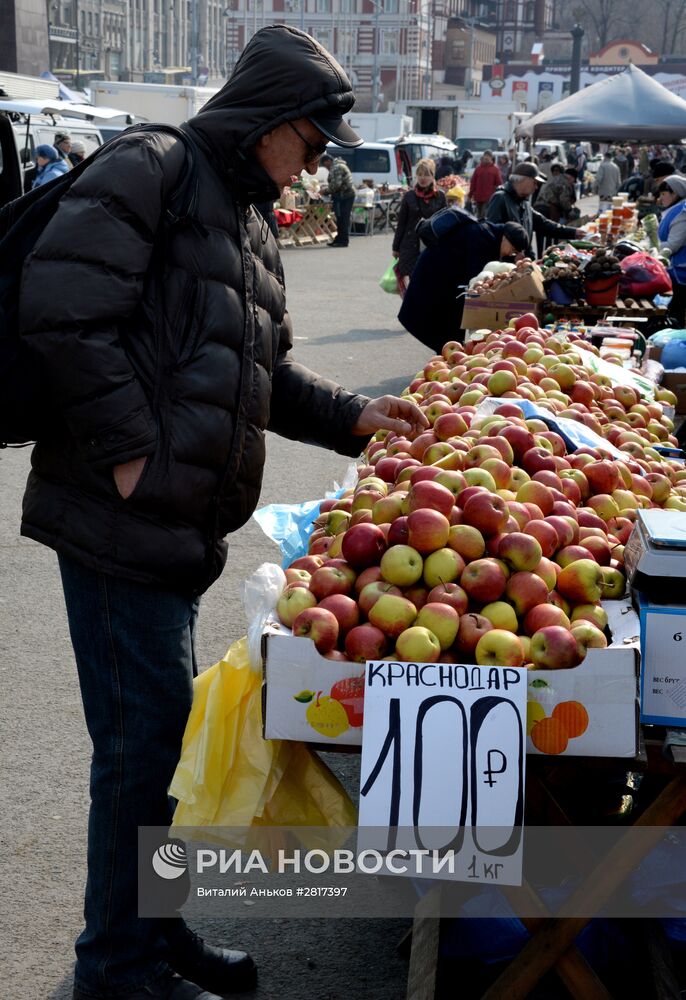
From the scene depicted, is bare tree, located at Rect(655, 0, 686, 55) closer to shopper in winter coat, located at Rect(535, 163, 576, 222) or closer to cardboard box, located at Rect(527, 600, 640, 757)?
shopper in winter coat, located at Rect(535, 163, 576, 222)

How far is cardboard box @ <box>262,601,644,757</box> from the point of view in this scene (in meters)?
2.24

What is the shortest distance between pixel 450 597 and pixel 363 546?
27cm

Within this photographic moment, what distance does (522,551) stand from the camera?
8.30 feet

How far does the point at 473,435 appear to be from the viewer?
3246mm

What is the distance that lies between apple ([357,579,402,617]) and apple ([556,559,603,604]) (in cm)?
39

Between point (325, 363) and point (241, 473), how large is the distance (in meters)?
8.47

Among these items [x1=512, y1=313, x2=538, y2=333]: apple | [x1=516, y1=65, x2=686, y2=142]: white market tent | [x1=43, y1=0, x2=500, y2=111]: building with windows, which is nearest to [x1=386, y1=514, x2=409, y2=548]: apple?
[x1=512, y1=313, x2=538, y2=333]: apple

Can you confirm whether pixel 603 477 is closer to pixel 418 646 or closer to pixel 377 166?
pixel 418 646

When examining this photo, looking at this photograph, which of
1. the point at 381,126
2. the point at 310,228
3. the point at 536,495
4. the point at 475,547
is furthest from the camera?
the point at 381,126

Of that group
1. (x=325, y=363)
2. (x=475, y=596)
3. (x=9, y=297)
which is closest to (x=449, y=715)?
(x=475, y=596)

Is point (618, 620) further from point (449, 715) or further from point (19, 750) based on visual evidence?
point (19, 750)

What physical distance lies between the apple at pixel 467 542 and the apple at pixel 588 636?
0.99 ft

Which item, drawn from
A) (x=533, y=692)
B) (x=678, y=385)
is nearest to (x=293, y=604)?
(x=533, y=692)

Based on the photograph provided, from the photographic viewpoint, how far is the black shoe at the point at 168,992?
2438 millimetres
